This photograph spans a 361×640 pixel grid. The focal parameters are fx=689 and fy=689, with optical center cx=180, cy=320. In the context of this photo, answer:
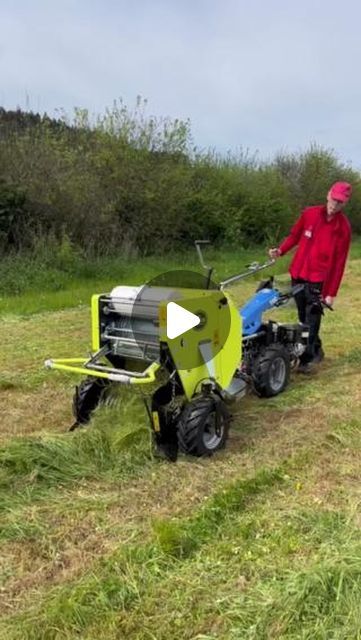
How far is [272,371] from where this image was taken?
18.4 feet

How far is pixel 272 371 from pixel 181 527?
2.52 m

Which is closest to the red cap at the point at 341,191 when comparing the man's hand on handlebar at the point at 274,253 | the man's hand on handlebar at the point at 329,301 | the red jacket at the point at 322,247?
the red jacket at the point at 322,247

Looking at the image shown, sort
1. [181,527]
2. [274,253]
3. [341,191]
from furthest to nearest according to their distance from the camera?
[274,253] < [341,191] < [181,527]

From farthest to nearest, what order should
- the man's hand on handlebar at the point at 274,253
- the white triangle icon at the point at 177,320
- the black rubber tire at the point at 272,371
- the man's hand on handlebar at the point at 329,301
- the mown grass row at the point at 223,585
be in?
the man's hand on handlebar at the point at 329,301 < the man's hand on handlebar at the point at 274,253 < the black rubber tire at the point at 272,371 < the white triangle icon at the point at 177,320 < the mown grass row at the point at 223,585

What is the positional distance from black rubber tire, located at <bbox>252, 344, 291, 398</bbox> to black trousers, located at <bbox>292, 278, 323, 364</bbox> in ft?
2.37

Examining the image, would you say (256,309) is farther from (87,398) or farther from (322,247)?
(87,398)

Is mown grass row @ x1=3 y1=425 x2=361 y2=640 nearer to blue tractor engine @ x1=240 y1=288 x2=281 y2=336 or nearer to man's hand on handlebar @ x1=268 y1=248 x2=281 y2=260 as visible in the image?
blue tractor engine @ x1=240 y1=288 x2=281 y2=336

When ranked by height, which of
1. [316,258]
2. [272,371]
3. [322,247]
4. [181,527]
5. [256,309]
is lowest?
[181,527]

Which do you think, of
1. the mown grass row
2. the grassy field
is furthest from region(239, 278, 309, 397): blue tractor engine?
the mown grass row

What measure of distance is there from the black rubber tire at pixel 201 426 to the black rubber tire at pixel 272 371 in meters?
1.14

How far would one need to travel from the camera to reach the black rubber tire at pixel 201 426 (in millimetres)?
4129
